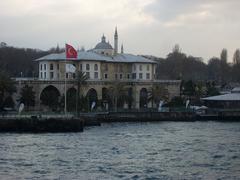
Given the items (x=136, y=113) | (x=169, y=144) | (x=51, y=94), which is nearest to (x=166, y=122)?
(x=136, y=113)

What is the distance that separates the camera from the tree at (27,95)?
87.4 meters

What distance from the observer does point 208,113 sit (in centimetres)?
8888

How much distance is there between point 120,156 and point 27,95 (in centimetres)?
4796

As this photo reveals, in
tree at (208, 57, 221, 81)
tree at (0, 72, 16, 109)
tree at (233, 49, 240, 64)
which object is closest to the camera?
tree at (0, 72, 16, 109)

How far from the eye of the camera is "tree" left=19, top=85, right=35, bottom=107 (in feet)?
287

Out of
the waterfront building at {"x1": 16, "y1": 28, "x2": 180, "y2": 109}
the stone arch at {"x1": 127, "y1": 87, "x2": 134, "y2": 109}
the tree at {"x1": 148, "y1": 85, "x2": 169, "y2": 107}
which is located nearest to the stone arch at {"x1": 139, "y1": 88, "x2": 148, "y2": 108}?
the waterfront building at {"x1": 16, "y1": 28, "x2": 180, "y2": 109}

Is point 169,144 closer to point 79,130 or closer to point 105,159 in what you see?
point 105,159

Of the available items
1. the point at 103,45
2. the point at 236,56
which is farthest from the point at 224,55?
the point at 103,45

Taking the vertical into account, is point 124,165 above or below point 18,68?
below

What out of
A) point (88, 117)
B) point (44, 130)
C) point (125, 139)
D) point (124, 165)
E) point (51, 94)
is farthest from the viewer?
point (51, 94)

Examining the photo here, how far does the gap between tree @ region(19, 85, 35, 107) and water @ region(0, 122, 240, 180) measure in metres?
29.4

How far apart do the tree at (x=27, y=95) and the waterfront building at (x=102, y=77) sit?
298 cm

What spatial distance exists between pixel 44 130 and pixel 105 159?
21.6 meters

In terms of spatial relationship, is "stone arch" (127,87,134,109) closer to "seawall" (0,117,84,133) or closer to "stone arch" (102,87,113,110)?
"stone arch" (102,87,113,110)
